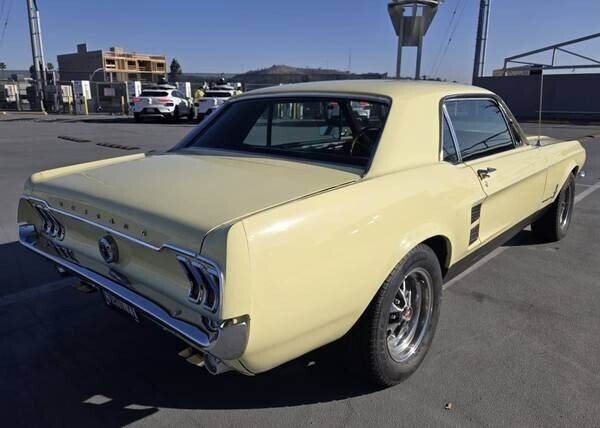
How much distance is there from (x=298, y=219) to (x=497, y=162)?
2058 millimetres

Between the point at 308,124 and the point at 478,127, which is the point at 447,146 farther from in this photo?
the point at 308,124

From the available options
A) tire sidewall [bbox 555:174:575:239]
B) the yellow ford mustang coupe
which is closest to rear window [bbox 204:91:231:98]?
tire sidewall [bbox 555:174:575:239]

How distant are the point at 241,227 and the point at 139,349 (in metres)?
1.58

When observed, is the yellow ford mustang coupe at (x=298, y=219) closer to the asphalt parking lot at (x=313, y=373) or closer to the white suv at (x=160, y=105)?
the asphalt parking lot at (x=313, y=373)

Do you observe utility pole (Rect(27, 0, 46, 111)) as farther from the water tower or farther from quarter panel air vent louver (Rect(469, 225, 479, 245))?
quarter panel air vent louver (Rect(469, 225, 479, 245))

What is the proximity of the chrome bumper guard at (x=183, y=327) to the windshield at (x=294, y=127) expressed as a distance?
1.26 m

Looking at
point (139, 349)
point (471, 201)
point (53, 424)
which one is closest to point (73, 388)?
point (53, 424)

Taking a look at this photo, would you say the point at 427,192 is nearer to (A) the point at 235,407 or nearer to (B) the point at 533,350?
(B) the point at 533,350

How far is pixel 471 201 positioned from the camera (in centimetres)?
299

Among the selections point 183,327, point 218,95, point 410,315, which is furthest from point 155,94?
point 183,327

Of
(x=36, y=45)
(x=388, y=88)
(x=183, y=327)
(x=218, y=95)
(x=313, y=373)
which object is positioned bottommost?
(x=313, y=373)

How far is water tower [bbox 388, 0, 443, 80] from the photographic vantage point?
1177cm

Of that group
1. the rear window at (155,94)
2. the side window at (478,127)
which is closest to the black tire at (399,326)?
the side window at (478,127)

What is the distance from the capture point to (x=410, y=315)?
2.76 m
